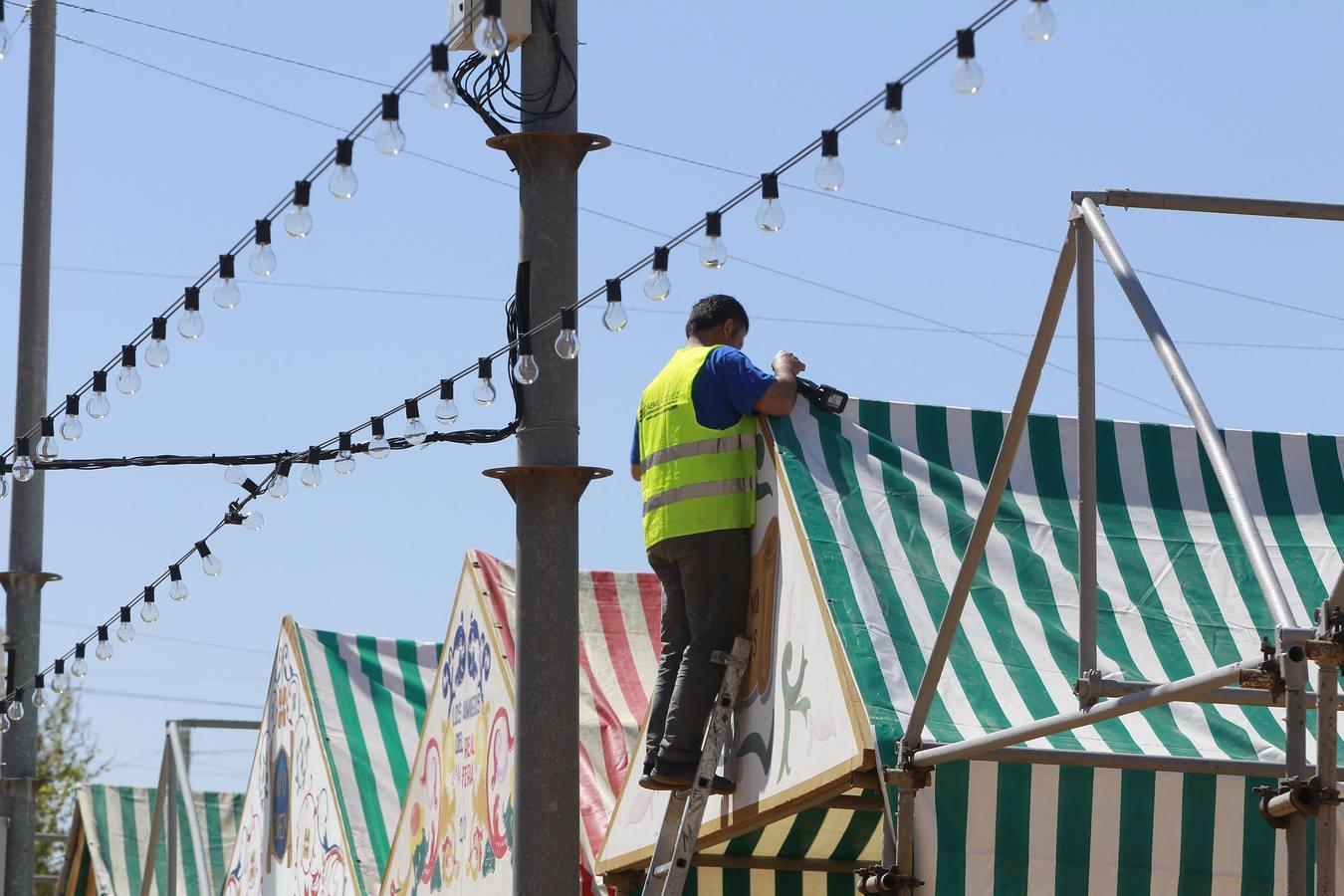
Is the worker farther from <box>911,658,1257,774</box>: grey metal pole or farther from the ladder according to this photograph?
<box>911,658,1257,774</box>: grey metal pole

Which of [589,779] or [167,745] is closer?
[589,779]

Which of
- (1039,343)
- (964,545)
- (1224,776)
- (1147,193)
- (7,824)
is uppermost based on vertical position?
(1147,193)

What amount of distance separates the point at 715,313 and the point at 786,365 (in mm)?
347

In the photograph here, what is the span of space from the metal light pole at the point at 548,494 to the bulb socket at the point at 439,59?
0.67 meters

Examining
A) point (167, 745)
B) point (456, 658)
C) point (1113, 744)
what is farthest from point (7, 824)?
point (1113, 744)

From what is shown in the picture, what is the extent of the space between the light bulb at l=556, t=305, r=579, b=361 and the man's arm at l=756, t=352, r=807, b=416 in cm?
124

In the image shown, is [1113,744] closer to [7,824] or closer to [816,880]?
[816,880]

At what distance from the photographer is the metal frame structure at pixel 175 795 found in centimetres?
1572

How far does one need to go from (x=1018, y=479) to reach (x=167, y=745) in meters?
10.1

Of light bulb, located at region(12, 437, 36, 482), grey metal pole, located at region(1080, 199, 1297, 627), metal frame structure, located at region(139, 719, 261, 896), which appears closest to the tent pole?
grey metal pole, located at region(1080, 199, 1297, 627)

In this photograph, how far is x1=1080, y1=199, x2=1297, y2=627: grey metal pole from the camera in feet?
15.8

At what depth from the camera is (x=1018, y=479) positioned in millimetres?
7785

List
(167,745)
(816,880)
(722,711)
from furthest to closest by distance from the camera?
(167,745)
(816,880)
(722,711)

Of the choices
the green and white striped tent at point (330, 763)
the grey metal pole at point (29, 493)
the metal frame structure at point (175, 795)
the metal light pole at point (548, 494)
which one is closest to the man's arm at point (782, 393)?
the metal light pole at point (548, 494)
